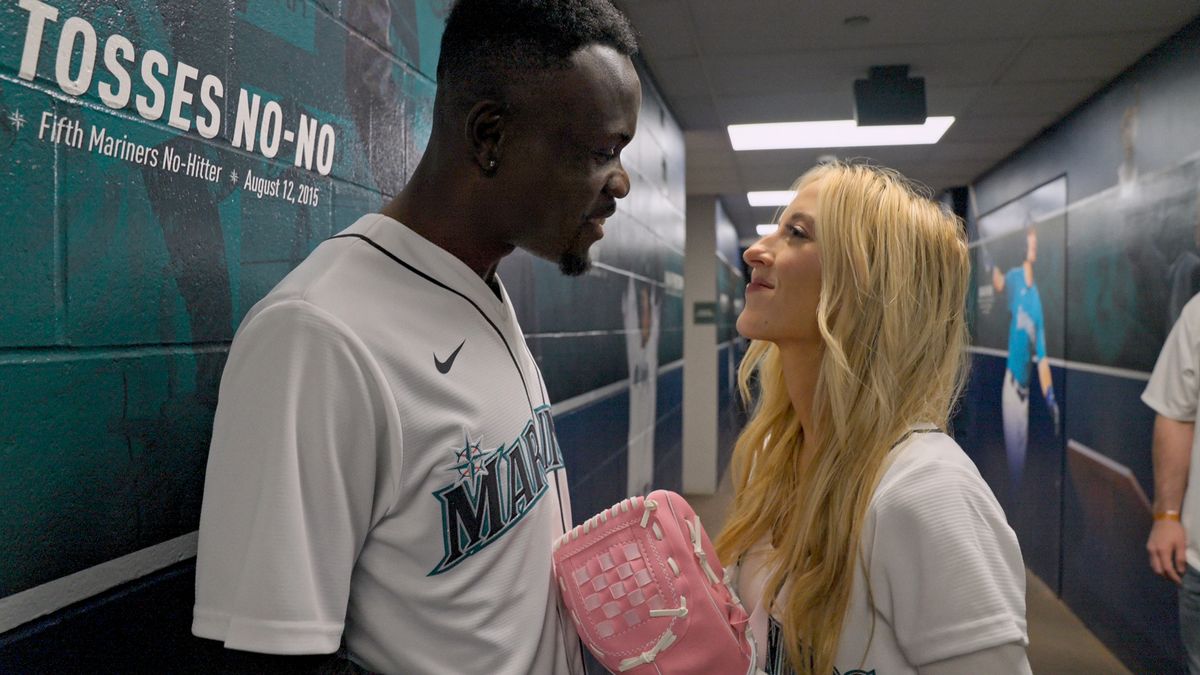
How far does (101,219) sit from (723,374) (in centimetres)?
964

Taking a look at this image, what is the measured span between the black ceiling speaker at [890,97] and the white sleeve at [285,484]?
3.67 meters

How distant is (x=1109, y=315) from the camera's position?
4066 mm

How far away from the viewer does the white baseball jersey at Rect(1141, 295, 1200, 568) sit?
2.34m

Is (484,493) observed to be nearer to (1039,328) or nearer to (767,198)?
(1039,328)

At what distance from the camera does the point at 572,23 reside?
111cm

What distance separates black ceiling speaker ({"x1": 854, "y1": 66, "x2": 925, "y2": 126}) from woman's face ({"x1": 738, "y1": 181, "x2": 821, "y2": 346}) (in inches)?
112

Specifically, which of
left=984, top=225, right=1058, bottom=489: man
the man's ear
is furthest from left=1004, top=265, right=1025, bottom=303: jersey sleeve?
the man's ear

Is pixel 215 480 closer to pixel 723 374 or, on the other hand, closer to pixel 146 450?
pixel 146 450

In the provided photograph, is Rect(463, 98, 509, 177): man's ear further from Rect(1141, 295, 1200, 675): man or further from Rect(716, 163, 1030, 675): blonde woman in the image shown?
Rect(1141, 295, 1200, 675): man

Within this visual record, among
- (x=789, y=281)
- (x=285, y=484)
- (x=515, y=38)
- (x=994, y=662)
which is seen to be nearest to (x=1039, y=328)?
(x=789, y=281)

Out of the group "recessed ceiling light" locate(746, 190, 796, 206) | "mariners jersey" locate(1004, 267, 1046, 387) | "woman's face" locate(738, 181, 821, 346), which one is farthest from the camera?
"recessed ceiling light" locate(746, 190, 796, 206)

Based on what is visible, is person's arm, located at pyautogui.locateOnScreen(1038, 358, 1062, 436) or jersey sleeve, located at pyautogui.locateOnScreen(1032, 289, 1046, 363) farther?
jersey sleeve, located at pyautogui.locateOnScreen(1032, 289, 1046, 363)

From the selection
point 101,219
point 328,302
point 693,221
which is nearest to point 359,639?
point 328,302

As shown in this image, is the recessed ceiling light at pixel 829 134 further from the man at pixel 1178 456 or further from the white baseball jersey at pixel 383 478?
the white baseball jersey at pixel 383 478
